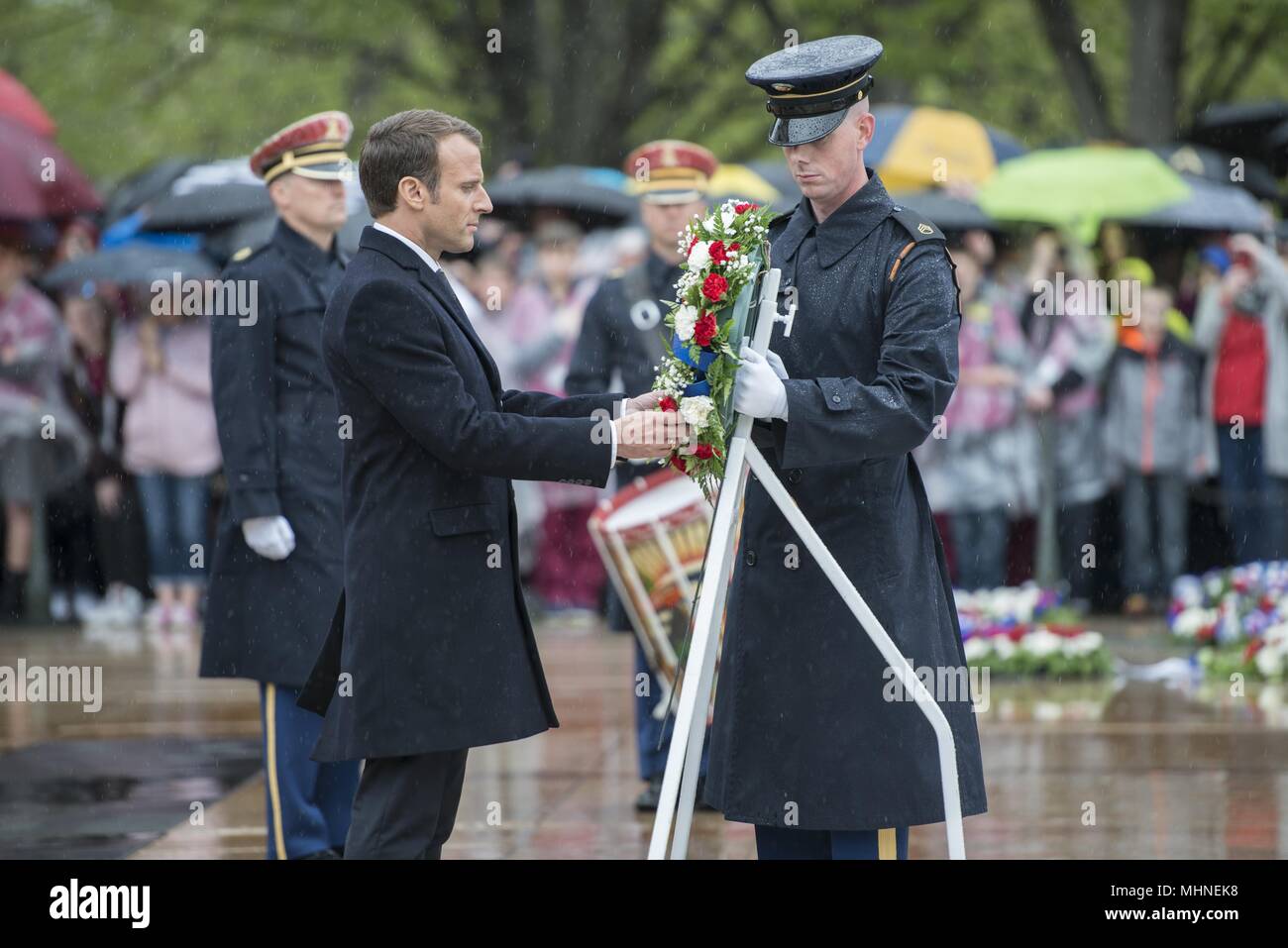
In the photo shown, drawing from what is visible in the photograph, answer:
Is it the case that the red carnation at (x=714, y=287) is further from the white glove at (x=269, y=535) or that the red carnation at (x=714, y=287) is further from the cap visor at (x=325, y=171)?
the cap visor at (x=325, y=171)

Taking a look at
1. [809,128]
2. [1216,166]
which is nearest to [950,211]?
[1216,166]

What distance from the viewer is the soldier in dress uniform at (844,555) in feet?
15.2

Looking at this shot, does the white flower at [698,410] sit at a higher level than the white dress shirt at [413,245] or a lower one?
lower

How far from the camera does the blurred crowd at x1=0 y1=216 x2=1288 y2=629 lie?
41.8ft

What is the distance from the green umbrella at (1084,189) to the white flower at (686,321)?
28.7ft

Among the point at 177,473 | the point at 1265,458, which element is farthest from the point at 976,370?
the point at 177,473

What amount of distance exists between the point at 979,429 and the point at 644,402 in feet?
27.8

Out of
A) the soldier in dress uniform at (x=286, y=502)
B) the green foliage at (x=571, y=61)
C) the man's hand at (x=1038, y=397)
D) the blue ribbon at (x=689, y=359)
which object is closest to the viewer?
the blue ribbon at (x=689, y=359)

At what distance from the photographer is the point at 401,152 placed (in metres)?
4.78

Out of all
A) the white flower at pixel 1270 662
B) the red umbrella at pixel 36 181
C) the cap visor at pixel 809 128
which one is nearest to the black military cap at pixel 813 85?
the cap visor at pixel 809 128

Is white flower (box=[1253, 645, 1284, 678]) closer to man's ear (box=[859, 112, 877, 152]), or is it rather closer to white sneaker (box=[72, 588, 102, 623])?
man's ear (box=[859, 112, 877, 152])

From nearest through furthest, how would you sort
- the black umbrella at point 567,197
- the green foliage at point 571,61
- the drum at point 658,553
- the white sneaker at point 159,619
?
the drum at point 658,553, the white sneaker at point 159,619, the black umbrella at point 567,197, the green foliage at point 571,61

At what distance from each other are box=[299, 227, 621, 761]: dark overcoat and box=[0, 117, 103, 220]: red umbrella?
9193mm

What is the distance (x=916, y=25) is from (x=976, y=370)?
7.61m
